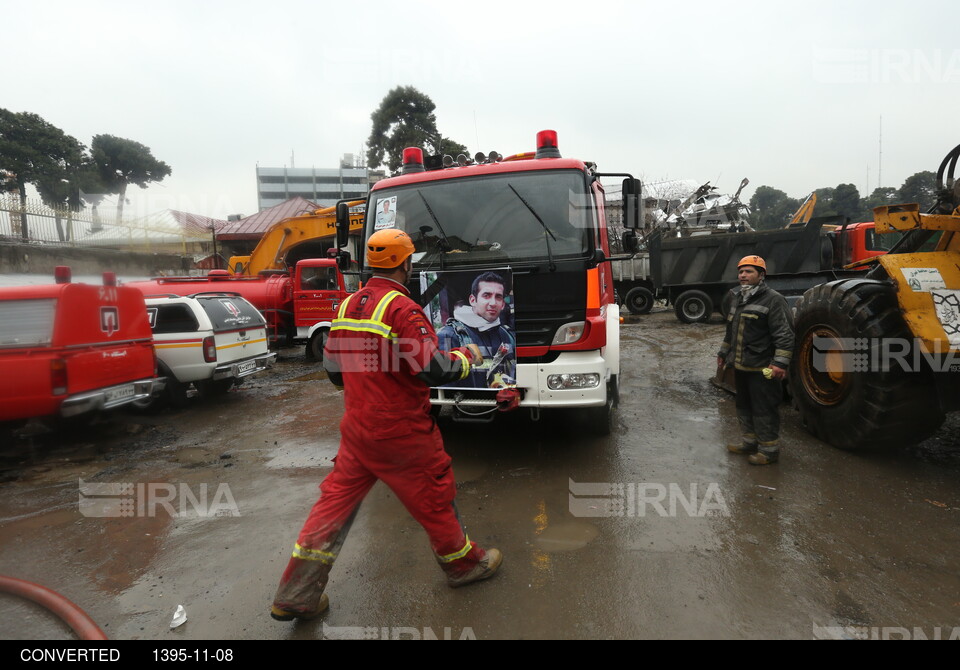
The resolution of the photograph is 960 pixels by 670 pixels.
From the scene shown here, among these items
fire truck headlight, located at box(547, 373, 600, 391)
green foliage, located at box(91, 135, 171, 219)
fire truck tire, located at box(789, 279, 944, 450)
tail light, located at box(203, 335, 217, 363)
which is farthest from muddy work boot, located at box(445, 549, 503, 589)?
green foliage, located at box(91, 135, 171, 219)

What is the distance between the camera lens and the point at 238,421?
6.34 m

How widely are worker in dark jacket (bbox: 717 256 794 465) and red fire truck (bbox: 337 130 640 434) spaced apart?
1.03 meters

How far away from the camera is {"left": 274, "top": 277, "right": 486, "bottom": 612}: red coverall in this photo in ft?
7.60

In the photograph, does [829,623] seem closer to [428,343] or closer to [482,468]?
[428,343]

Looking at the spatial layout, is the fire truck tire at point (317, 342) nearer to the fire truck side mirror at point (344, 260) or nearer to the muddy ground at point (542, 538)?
the muddy ground at point (542, 538)

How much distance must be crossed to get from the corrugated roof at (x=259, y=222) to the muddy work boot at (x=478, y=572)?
21464 mm

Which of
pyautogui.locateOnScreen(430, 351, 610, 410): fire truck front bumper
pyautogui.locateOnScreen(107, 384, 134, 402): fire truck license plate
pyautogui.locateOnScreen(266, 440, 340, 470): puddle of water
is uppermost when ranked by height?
pyautogui.locateOnScreen(430, 351, 610, 410): fire truck front bumper

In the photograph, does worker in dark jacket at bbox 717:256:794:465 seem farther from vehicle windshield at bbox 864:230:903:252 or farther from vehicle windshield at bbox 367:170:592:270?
vehicle windshield at bbox 864:230:903:252

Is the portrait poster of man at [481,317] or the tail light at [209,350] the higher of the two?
the portrait poster of man at [481,317]

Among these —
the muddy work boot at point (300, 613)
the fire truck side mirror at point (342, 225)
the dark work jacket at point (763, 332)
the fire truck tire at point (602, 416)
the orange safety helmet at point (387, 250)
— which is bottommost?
the muddy work boot at point (300, 613)

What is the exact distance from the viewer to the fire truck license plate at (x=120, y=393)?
5.12 m

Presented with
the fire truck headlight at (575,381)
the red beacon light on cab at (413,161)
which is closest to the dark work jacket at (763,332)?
the fire truck headlight at (575,381)

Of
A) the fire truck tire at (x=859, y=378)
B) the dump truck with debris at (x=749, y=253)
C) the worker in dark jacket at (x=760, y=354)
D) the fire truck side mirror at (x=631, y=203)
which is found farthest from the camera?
the dump truck with debris at (x=749, y=253)
